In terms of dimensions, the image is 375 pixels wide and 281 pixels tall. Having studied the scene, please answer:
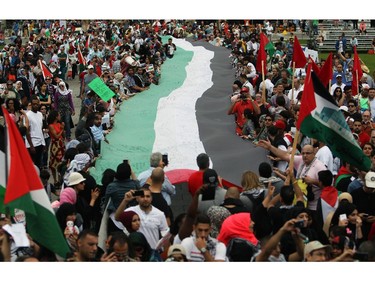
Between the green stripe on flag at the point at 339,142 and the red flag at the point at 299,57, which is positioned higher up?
the green stripe on flag at the point at 339,142

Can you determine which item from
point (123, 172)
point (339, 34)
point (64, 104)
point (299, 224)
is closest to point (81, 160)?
point (123, 172)

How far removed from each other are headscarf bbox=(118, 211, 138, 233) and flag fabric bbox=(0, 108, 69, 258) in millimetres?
1254

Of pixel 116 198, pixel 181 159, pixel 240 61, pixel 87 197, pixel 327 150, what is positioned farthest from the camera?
pixel 240 61

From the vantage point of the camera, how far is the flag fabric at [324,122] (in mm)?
9469

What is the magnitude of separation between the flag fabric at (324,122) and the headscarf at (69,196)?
273 cm

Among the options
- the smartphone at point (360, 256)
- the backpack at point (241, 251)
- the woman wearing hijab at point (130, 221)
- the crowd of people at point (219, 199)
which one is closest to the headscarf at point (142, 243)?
the crowd of people at point (219, 199)

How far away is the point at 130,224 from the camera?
8.46 meters

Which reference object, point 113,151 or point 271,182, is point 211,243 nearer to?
point 271,182

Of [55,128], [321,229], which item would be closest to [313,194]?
[321,229]

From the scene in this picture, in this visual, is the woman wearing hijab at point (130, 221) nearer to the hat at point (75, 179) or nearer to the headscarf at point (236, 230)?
the headscarf at point (236, 230)

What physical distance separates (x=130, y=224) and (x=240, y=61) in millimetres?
13542

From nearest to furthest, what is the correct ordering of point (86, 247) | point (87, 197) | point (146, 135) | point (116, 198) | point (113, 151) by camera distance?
1. point (86, 247)
2. point (116, 198)
3. point (87, 197)
4. point (113, 151)
5. point (146, 135)

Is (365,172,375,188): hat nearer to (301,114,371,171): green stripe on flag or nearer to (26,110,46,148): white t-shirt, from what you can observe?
(301,114,371,171): green stripe on flag

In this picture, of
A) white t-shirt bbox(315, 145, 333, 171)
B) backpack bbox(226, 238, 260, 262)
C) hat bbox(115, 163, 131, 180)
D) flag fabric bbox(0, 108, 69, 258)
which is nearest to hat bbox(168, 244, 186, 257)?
backpack bbox(226, 238, 260, 262)
